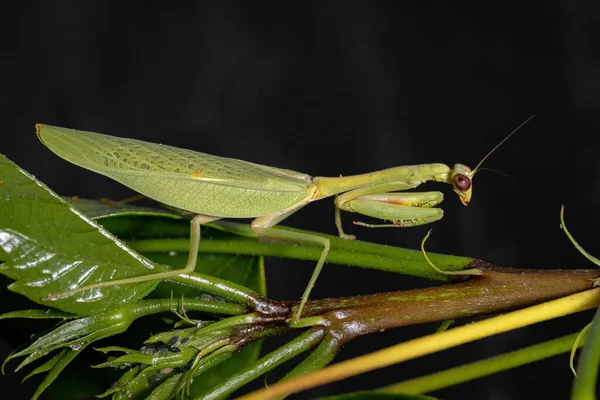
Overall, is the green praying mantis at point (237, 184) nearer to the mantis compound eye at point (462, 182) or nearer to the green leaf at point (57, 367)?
the mantis compound eye at point (462, 182)

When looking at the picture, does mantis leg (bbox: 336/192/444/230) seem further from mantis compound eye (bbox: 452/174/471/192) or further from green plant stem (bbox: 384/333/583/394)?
green plant stem (bbox: 384/333/583/394)

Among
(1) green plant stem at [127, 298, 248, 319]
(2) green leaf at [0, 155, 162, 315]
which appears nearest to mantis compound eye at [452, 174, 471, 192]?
(1) green plant stem at [127, 298, 248, 319]

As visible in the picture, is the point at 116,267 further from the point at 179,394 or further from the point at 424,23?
the point at 424,23

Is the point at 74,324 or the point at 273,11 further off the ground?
the point at 273,11

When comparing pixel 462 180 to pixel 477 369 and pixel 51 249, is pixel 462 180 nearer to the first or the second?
pixel 477 369

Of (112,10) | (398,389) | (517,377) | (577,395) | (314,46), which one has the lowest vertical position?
(517,377)

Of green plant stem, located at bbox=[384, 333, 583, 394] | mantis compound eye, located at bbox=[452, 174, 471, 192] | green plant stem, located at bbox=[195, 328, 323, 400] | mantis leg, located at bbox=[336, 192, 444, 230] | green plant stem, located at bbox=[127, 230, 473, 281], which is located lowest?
green plant stem, located at bbox=[384, 333, 583, 394]

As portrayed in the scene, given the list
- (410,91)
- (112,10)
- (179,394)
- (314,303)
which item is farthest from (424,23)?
(179,394)
